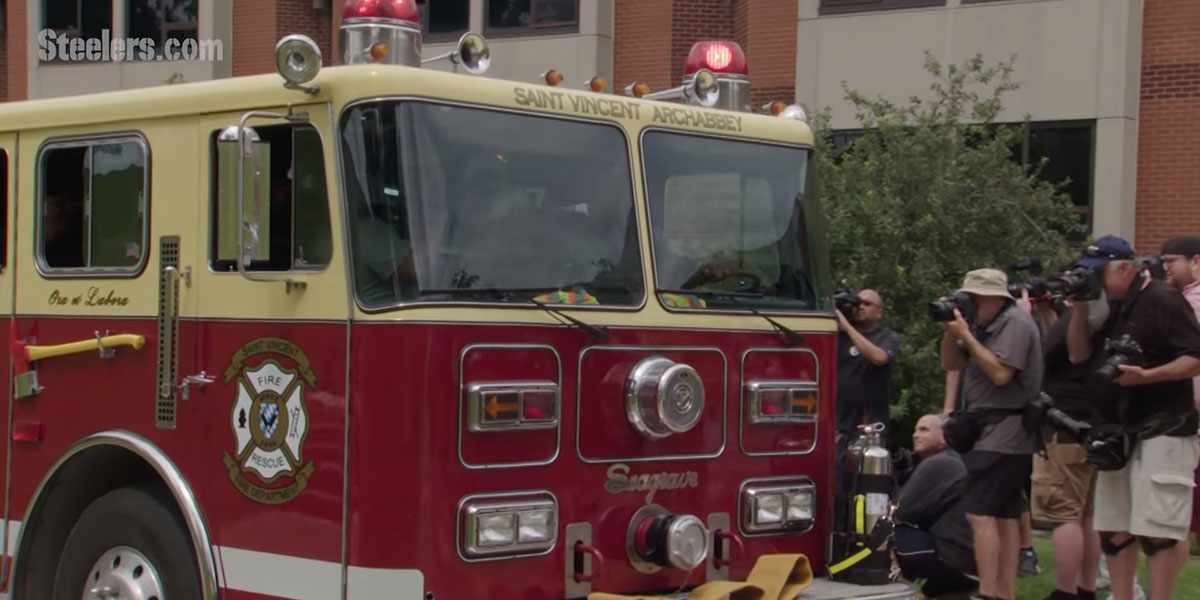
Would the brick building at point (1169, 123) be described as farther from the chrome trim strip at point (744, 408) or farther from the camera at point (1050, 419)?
the chrome trim strip at point (744, 408)

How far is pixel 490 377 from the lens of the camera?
5.25 meters

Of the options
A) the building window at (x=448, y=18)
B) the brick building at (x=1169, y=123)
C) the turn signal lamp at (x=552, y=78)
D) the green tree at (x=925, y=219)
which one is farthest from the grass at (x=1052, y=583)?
the building window at (x=448, y=18)

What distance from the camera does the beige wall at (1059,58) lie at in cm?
1545

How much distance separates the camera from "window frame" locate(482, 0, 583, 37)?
19.3 m

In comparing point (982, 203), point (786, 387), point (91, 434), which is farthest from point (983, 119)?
point (91, 434)

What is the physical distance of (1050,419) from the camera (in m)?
7.27

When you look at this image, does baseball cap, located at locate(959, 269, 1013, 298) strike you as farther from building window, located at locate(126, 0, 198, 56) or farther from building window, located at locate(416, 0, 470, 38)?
building window, located at locate(126, 0, 198, 56)

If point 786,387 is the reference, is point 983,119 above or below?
above

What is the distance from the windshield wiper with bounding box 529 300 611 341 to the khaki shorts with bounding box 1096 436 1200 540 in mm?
2968

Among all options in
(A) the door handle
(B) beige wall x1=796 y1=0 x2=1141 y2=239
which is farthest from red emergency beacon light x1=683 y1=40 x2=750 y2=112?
(B) beige wall x1=796 y1=0 x2=1141 y2=239

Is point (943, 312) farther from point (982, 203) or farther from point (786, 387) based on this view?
point (982, 203)

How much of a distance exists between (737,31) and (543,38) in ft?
8.14

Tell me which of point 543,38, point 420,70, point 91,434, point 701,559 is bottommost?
point 701,559

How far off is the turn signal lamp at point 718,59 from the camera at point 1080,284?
183cm
